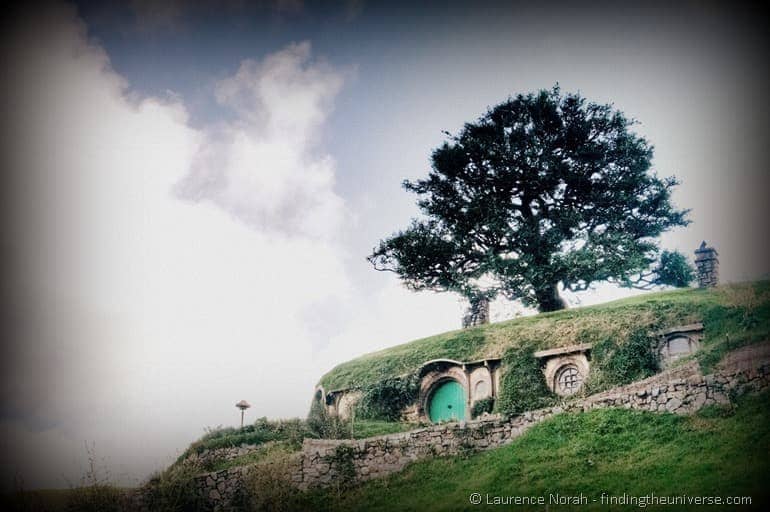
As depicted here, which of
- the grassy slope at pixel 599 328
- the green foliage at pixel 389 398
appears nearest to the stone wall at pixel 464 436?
the grassy slope at pixel 599 328

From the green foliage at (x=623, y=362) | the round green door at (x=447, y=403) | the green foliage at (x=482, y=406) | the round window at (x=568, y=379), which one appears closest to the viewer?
the green foliage at (x=623, y=362)

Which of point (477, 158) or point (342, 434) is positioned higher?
point (477, 158)

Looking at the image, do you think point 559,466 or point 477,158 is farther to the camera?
point 477,158

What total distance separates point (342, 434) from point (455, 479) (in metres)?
5.49

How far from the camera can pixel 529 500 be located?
12.5 metres

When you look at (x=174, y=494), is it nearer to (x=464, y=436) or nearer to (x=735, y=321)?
(x=464, y=436)

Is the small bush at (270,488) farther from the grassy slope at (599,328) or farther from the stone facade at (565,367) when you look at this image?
the stone facade at (565,367)

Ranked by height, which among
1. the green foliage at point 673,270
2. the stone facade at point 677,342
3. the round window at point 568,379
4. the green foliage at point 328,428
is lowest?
the green foliage at point 328,428

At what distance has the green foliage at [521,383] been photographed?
20269mm

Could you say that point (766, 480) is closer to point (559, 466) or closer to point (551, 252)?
point (559, 466)

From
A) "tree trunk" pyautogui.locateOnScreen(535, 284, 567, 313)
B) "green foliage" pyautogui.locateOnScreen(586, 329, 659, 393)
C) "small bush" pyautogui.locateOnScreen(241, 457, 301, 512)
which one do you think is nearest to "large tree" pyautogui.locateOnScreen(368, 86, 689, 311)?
"tree trunk" pyautogui.locateOnScreen(535, 284, 567, 313)

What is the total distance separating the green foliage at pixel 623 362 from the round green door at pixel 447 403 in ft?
19.0

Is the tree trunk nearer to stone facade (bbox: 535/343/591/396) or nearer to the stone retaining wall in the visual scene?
stone facade (bbox: 535/343/591/396)

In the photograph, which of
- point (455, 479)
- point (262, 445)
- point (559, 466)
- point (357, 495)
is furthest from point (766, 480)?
point (262, 445)
